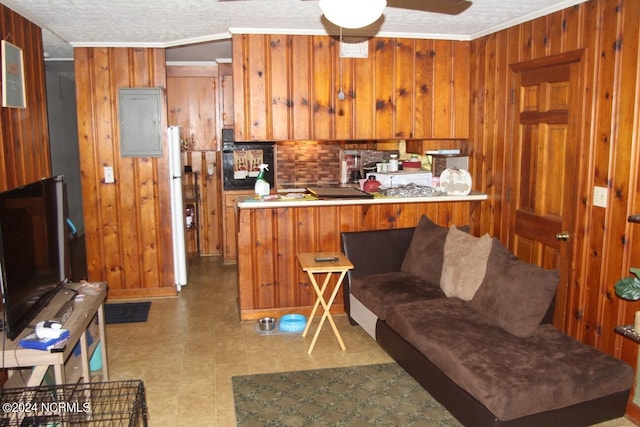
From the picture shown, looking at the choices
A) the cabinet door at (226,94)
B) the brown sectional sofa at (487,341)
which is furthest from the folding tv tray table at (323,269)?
the cabinet door at (226,94)

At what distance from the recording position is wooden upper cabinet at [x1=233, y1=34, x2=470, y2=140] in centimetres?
470

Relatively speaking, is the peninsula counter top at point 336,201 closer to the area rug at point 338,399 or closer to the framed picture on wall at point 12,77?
the area rug at point 338,399

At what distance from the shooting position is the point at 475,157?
16.1ft

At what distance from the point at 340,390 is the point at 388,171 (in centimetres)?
258

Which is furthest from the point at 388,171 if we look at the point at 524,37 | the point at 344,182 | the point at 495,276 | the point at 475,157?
the point at 495,276

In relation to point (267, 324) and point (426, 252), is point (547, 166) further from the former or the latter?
point (267, 324)

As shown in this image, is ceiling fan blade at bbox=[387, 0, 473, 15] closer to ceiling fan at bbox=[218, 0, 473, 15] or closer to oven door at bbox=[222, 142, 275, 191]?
ceiling fan at bbox=[218, 0, 473, 15]

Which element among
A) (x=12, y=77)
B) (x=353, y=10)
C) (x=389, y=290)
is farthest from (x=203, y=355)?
(x=353, y=10)

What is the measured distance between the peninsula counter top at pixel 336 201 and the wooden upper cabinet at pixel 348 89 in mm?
578

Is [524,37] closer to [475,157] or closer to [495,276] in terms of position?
[475,157]

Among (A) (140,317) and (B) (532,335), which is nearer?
(B) (532,335)

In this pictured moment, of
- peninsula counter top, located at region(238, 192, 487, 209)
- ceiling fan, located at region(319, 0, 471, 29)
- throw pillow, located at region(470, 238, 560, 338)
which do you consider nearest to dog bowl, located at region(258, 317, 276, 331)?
peninsula counter top, located at region(238, 192, 487, 209)

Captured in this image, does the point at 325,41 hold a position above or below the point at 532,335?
above

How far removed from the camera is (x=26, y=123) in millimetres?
4043
